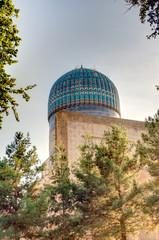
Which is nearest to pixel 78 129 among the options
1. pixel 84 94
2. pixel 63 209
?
pixel 63 209

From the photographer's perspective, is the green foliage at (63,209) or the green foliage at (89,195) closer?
the green foliage at (63,209)

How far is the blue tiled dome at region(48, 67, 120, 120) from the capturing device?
113 feet

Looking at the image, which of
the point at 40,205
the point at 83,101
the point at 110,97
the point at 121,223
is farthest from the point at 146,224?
the point at 110,97

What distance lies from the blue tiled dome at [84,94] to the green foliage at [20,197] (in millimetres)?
23132

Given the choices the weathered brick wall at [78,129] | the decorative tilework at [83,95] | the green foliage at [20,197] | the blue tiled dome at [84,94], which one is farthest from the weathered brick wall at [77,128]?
the blue tiled dome at [84,94]

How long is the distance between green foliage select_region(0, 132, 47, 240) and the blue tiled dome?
23.1 metres

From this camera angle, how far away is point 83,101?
3416cm

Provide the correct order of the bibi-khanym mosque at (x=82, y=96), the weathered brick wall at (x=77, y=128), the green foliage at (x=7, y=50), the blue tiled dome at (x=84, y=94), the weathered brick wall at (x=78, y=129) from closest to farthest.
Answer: the green foliage at (x=7, y=50) < the weathered brick wall at (x=78, y=129) < the weathered brick wall at (x=77, y=128) < the bibi-khanym mosque at (x=82, y=96) < the blue tiled dome at (x=84, y=94)

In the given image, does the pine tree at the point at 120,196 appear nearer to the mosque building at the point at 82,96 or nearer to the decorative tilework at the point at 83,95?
the mosque building at the point at 82,96

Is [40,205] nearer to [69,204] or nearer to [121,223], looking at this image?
[69,204]

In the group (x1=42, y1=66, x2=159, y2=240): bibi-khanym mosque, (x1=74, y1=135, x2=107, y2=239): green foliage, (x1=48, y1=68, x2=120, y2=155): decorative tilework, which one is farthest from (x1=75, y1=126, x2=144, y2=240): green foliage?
(x1=48, y1=68, x2=120, y2=155): decorative tilework

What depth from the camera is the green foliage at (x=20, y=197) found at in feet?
29.0

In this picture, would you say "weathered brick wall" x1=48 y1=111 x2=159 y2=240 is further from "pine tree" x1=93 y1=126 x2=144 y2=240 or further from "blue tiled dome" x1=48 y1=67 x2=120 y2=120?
"blue tiled dome" x1=48 y1=67 x2=120 y2=120

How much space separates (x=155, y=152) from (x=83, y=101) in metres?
24.9
